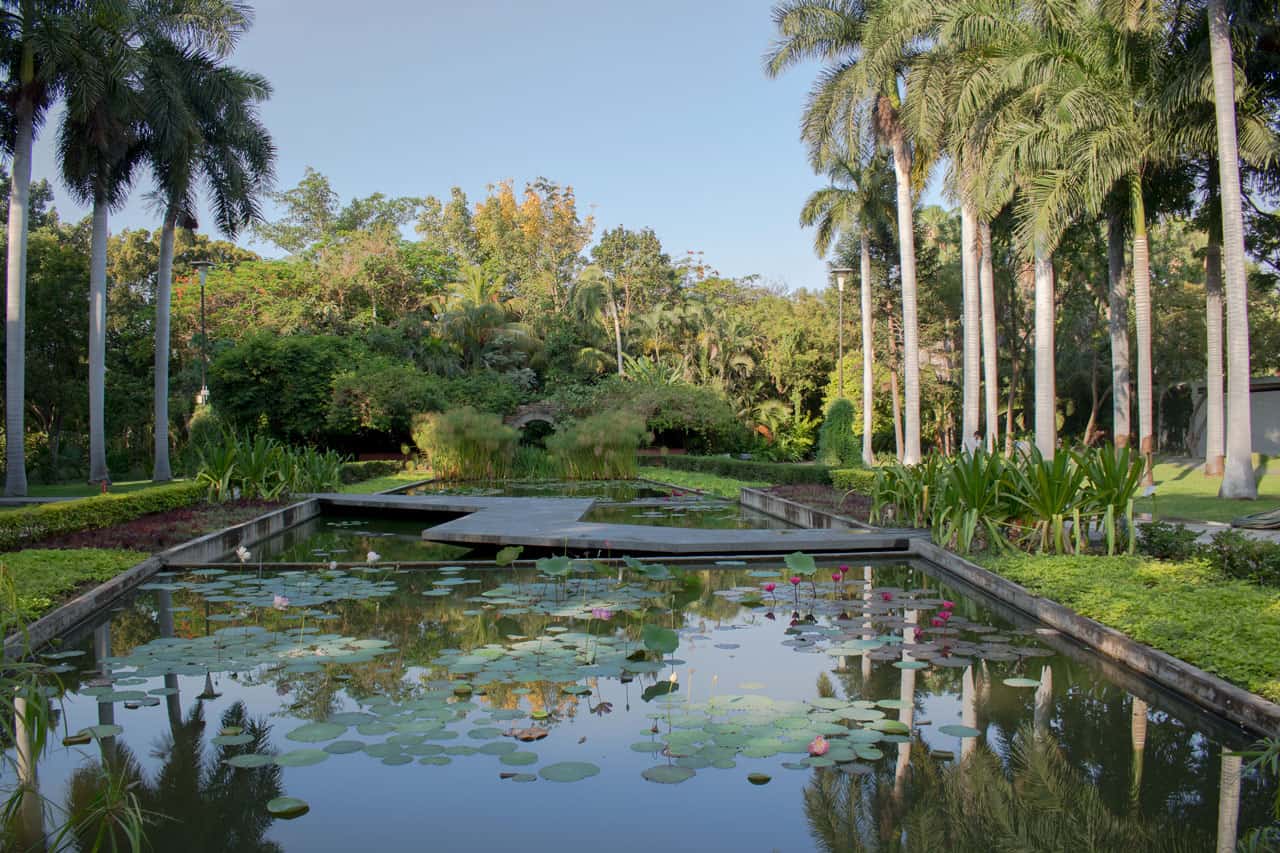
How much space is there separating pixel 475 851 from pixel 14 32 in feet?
63.5

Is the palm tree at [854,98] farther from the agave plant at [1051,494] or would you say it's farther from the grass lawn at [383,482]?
the grass lawn at [383,482]

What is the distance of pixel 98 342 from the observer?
17.7 metres

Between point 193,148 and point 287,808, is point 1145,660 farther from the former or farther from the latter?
point 193,148

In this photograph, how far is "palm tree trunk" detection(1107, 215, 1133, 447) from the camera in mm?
16688

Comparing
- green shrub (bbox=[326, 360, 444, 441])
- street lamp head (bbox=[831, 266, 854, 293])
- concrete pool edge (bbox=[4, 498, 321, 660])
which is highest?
street lamp head (bbox=[831, 266, 854, 293])

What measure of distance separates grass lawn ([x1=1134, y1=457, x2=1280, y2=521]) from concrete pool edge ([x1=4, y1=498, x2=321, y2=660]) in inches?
480

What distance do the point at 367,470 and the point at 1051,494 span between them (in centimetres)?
1868

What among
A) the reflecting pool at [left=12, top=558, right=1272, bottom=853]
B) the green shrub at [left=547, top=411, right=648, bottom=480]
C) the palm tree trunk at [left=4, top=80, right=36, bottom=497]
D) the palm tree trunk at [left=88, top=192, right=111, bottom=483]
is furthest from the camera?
the green shrub at [left=547, top=411, right=648, bottom=480]

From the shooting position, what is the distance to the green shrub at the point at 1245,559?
265 inches

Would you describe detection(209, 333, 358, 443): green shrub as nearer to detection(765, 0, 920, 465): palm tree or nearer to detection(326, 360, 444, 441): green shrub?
detection(326, 360, 444, 441): green shrub

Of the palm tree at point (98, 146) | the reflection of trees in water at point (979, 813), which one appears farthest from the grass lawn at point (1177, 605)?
the palm tree at point (98, 146)

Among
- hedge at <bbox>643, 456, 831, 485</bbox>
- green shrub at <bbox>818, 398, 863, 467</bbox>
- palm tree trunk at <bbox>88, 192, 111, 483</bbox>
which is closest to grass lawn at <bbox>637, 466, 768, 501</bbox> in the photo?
hedge at <bbox>643, 456, 831, 485</bbox>

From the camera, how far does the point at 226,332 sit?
32.9 m

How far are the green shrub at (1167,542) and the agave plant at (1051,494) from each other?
0.65m
